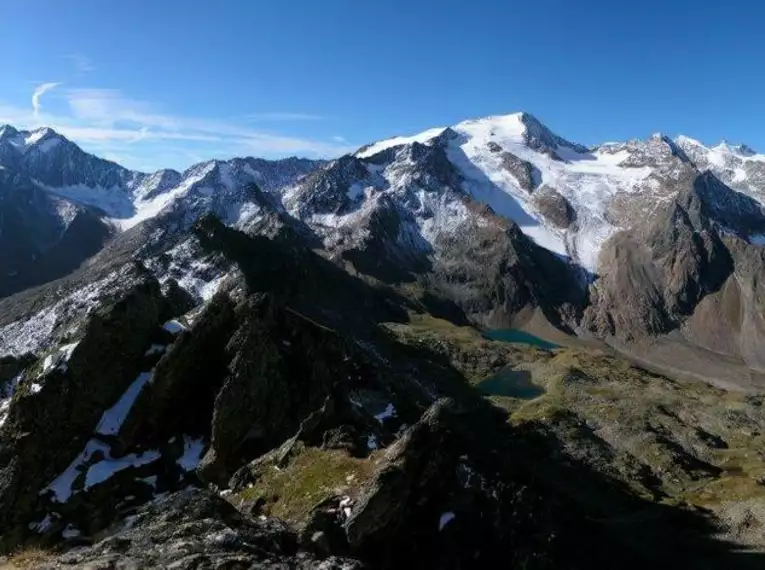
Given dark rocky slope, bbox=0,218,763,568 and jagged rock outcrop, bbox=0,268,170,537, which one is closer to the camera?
dark rocky slope, bbox=0,218,763,568

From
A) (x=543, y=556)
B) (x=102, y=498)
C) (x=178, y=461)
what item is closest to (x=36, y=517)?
(x=102, y=498)

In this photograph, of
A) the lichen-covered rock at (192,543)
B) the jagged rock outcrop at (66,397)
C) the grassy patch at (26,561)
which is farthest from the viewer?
the jagged rock outcrop at (66,397)

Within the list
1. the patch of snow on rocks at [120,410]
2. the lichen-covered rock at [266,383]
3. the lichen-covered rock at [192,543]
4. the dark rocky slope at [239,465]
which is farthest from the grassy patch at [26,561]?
the patch of snow on rocks at [120,410]

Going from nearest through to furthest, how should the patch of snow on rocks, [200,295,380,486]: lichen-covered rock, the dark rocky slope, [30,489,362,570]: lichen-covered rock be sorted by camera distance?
[30,489,362,570]: lichen-covered rock, the dark rocky slope, [200,295,380,486]: lichen-covered rock, the patch of snow on rocks

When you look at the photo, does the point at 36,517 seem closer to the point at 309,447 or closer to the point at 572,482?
the point at 309,447

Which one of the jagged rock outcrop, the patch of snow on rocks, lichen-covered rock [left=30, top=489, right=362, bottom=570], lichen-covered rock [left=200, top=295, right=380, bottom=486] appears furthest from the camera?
the patch of snow on rocks

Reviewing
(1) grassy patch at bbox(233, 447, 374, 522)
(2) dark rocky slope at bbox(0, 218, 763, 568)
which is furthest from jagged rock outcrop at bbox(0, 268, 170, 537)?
(1) grassy patch at bbox(233, 447, 374, 522)

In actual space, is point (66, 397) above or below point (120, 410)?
above

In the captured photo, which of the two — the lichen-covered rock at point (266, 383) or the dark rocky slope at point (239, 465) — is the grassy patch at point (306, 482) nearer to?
the dark rocky slope at point (239, 465)

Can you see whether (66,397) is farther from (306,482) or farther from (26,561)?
(26,561)

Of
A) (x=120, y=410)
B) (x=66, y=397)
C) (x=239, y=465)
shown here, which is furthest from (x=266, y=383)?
(x=66, y=397)

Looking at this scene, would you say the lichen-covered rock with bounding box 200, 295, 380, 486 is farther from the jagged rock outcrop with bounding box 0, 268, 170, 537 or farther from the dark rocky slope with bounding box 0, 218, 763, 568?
the jagged rock outcrop with bounding box 0, 268, 170, 537

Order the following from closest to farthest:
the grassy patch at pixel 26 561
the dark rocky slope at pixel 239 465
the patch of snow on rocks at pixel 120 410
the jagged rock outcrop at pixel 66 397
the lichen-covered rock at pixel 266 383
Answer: the grassy patch at pixel 26 561 < the dark rocky slope at pixel 239 465 < the jagged rock outcrop at pixel 66 397 < the lichen-covered rock at pixel 266 383 < the patch of snow on rocks at pixel 120 410
